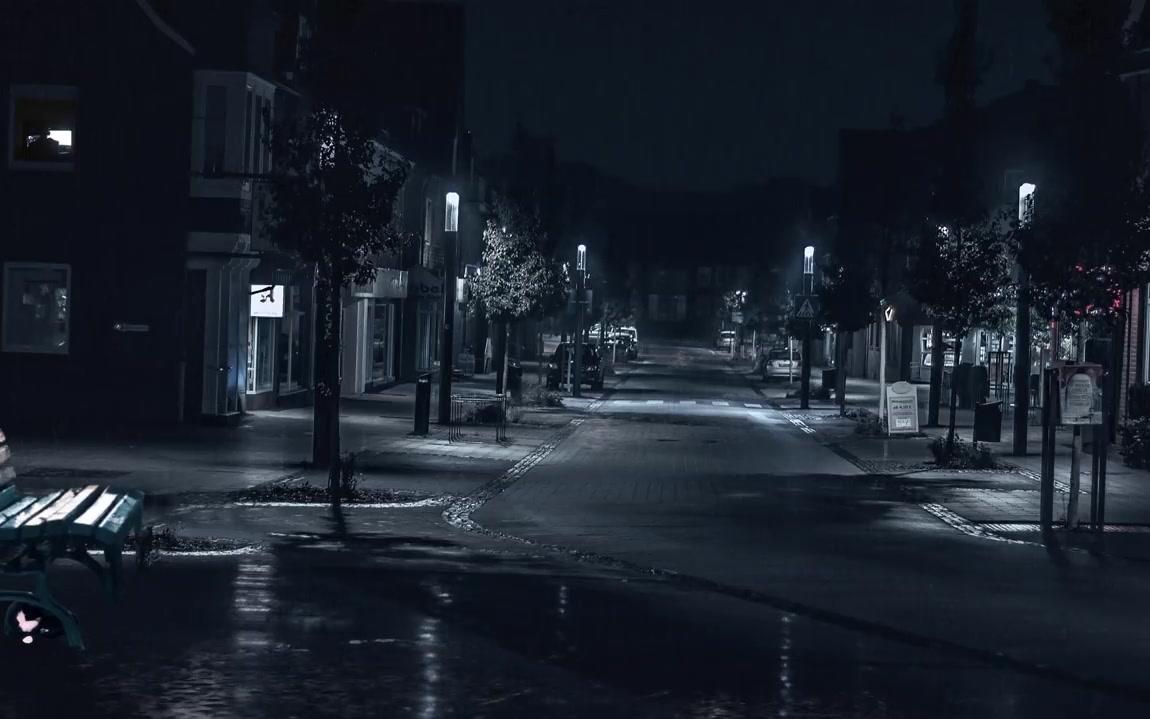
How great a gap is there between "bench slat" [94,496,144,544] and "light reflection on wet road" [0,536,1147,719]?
1.87 ft

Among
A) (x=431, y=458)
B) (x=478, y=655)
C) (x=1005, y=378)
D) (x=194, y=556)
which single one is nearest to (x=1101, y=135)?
(x=431, y=458)

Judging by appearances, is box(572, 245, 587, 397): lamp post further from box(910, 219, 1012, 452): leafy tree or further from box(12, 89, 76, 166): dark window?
box(910, 219, 1012, 452): leafy tree

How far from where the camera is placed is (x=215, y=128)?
31531mm

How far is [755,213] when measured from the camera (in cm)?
17850

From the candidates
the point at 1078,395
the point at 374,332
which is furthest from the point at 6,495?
the point at 374,332

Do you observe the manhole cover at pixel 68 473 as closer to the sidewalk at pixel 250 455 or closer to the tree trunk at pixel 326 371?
the sidewalk at pixel 250 455

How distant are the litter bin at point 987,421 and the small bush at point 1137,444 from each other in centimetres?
324

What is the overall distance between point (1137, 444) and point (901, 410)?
604cm

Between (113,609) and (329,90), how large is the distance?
10.5 m

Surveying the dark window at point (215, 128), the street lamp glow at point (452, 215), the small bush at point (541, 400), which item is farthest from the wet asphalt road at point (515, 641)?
the small bush at point (541, 400)

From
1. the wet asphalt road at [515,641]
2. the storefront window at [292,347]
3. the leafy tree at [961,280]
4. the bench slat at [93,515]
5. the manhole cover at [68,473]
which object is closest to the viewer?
the wet asphalt road at [515,641]

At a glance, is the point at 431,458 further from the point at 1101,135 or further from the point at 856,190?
the point at 856,190

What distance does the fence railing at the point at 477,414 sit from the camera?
31312 millimetres

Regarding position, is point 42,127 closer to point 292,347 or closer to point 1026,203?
point 292,347
